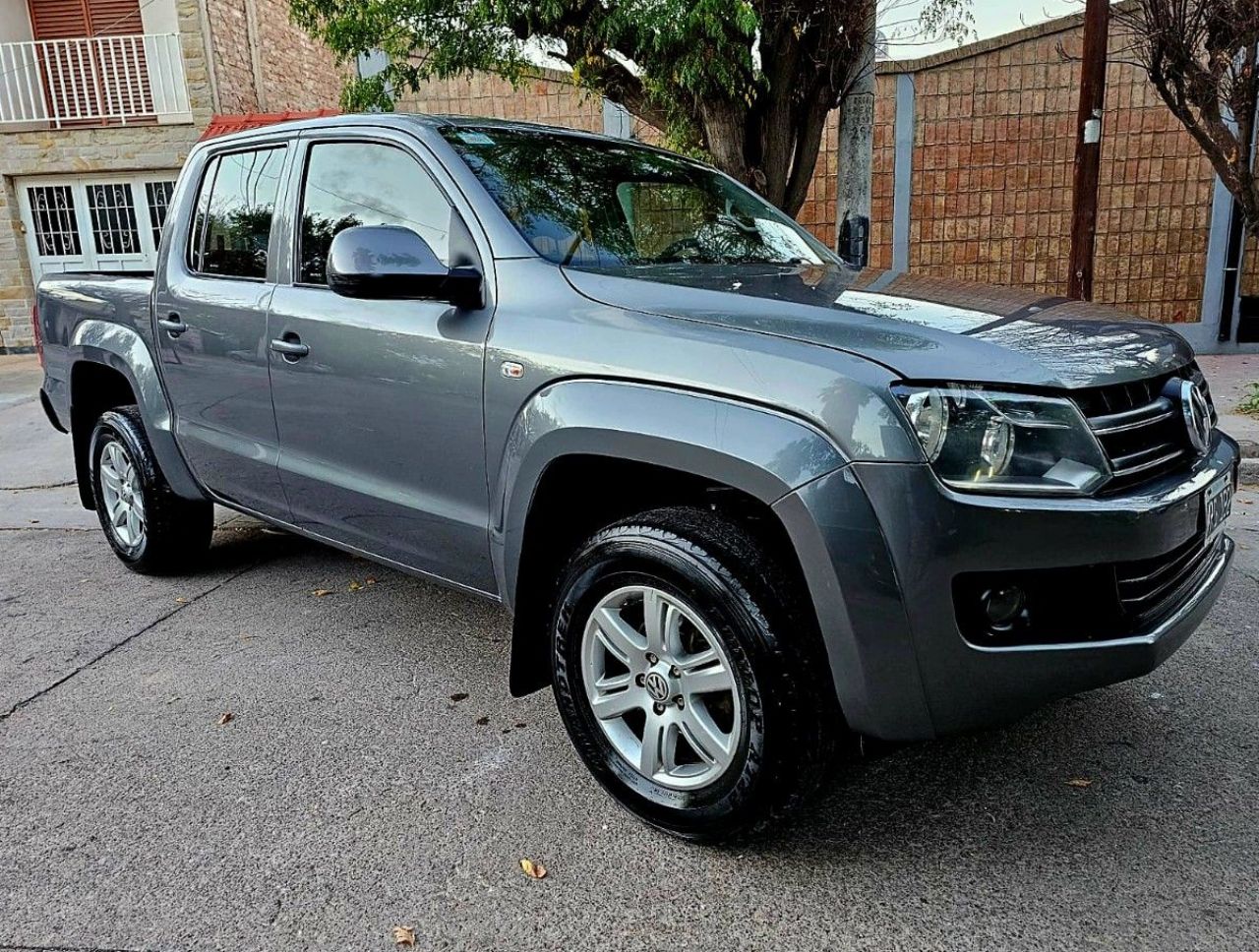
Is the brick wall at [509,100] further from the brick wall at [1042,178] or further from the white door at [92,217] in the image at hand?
the white door at [92,217]

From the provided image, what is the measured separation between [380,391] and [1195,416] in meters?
2.23

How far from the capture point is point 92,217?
45.8 feet

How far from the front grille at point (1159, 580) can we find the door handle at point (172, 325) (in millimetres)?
3373

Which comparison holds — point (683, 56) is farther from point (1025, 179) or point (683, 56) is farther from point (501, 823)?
point (1025, 179)

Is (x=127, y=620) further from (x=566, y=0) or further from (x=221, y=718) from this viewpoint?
(x=566, y=0)

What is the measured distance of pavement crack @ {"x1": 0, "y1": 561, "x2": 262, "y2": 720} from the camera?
3207mm

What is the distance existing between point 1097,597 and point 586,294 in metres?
1.40

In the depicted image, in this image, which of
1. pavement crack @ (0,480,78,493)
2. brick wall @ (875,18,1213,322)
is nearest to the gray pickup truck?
pavement crack @ (0,480,78,493)

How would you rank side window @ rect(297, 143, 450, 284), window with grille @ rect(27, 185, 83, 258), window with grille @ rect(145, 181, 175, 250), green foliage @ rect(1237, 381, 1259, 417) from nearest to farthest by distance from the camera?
side window @ rect(297, 143, 450, 284) < green foliage @ rect(1237, 381, 1259, 417) < window with grille @ rect(145, 181, 175, 250) < window with grille @ rect(27, 185, 83, 258)

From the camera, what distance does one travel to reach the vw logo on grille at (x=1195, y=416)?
88.5 inches

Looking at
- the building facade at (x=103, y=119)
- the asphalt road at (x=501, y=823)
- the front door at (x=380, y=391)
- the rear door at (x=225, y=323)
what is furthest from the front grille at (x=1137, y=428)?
the building facade at (x=103, y=119)

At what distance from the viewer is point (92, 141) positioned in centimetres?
1348

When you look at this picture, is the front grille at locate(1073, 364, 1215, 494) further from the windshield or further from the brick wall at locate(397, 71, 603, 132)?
the brick wall at locate(397, 71, 603, 132)

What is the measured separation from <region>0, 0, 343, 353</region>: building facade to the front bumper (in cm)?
1417
